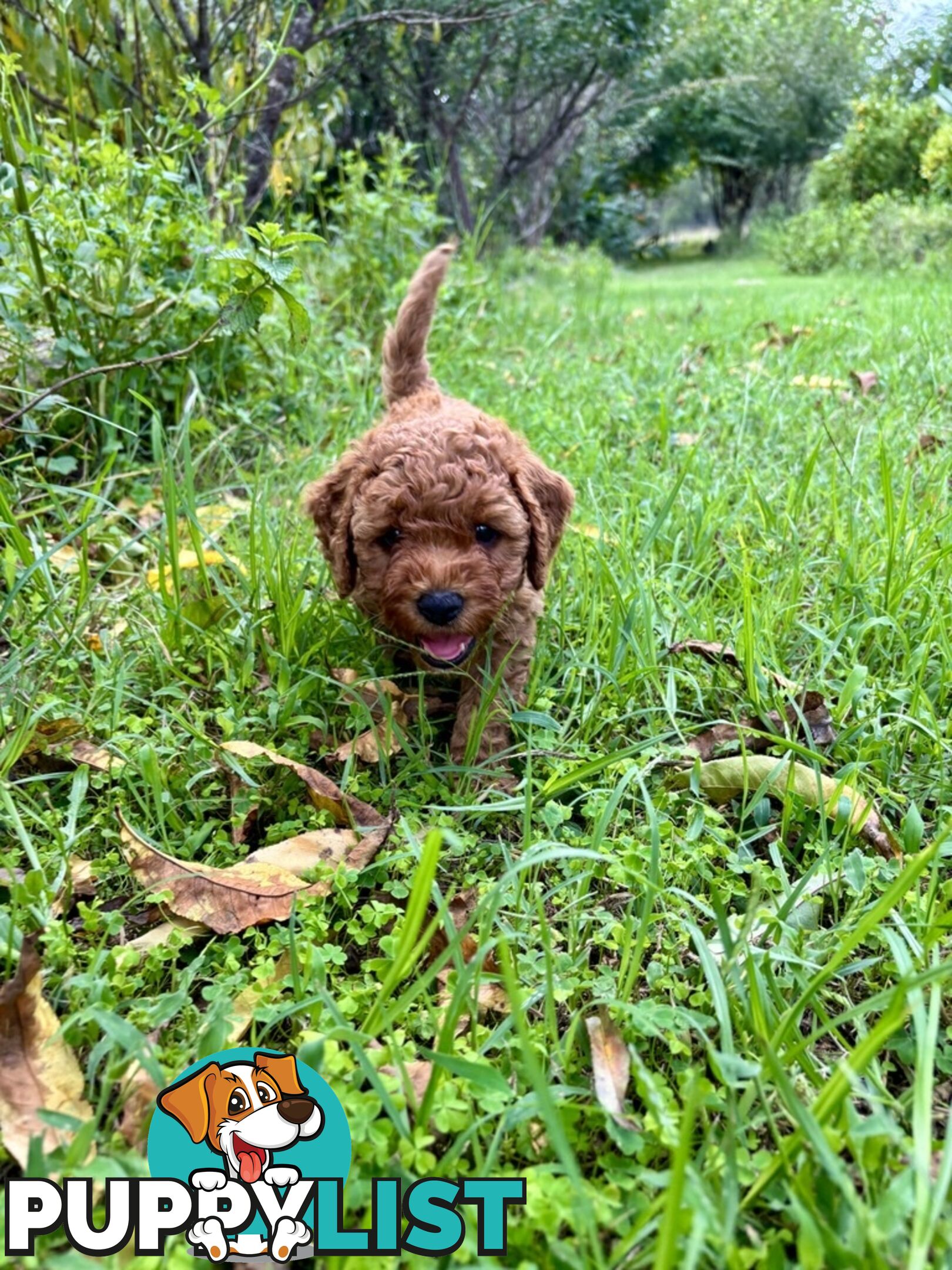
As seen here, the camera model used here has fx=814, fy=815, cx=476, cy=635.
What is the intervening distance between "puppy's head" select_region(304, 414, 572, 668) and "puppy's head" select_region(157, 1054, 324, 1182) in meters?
1.19

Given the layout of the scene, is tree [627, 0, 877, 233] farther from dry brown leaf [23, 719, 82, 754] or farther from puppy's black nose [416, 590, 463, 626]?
dry brown leaf [23, 719, 82, 754]

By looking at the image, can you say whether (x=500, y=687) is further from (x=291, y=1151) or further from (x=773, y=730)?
(x=291, y=1151)

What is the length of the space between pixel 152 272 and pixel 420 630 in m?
2.20

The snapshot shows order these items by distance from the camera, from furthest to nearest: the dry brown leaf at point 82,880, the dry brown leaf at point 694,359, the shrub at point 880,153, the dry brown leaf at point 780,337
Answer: the shrub at point 880,153
the dry brown leaf at point 780,337
the dry brown leaf at point 694,359
the dry brown leaf at point 82,880

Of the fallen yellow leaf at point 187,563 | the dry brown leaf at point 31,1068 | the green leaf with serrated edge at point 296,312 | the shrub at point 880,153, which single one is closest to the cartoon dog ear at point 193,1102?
A: the dry brown leaf at point 31,1068

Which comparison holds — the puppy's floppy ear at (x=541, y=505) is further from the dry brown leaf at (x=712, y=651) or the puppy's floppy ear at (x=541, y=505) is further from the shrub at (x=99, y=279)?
the shrub at (x=99, y=279)

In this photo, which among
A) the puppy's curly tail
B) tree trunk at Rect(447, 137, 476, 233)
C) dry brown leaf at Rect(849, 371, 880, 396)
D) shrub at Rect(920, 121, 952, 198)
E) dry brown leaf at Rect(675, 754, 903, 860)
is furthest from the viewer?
shrub at Rect(920, 121, 952, 198)

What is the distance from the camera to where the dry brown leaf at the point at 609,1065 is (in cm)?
117

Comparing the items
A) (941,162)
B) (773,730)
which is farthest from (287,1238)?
(941,162)

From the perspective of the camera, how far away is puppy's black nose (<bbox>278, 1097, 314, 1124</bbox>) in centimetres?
110

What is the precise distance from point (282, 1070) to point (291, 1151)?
0.10 metres

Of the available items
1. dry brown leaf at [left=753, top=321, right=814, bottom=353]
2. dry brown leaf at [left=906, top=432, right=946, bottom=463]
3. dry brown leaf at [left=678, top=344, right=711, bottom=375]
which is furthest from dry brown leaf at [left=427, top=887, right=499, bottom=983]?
dry brown leaf at [left=753, top=321, right=814, bottom=353]

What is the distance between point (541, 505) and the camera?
242 centimetres

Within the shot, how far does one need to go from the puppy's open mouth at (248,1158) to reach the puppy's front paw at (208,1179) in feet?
0.07
